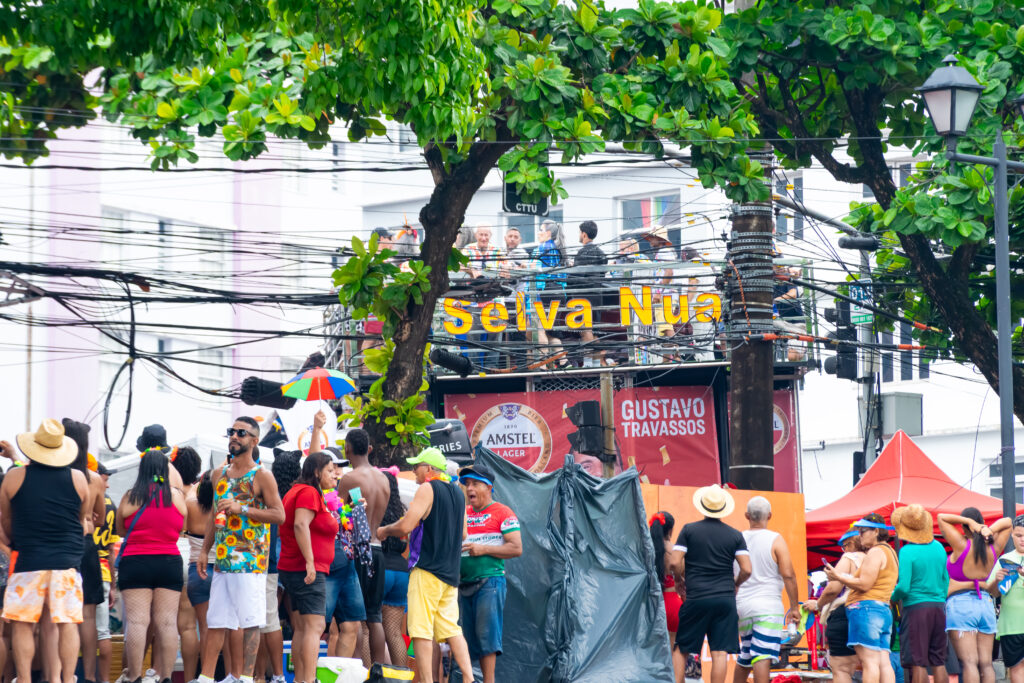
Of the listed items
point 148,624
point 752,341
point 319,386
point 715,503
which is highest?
point 752,341

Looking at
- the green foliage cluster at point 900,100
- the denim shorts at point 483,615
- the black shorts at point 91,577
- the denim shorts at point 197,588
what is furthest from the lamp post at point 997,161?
the black shorts at point 91,577

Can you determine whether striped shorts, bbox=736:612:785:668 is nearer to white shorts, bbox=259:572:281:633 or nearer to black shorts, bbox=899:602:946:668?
black shorts, bbox=899:602:946:668

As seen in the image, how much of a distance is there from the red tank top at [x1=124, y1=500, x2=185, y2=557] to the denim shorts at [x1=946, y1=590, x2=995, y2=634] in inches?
283

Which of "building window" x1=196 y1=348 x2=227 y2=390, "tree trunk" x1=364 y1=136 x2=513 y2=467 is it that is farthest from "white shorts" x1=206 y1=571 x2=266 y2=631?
"building window" x1=196 y1=348 x2=227 y2=390

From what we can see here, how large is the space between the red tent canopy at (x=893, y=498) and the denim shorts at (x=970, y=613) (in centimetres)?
341

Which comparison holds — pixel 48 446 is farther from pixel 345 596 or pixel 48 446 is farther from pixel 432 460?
pixel 432 460

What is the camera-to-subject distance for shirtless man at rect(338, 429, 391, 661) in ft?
35.6

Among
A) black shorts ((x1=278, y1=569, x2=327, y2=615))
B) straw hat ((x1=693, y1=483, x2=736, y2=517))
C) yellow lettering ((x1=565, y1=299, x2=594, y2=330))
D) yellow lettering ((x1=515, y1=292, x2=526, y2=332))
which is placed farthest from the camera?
yellow lettering ((x1=565, y1=299, x2=594, y2=330))

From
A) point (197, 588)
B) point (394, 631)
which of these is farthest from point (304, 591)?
point (394, 631)

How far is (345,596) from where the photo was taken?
1042 cm

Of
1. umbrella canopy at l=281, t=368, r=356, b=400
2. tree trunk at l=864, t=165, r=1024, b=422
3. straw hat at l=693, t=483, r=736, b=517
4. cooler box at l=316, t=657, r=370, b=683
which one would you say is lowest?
cooler box at l=316, t=657, r=370, b=683

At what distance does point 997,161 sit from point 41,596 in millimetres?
9313

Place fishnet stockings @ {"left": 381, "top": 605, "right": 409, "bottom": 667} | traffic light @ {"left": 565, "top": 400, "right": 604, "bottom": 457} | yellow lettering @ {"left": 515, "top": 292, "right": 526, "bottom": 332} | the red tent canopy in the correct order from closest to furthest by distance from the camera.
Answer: fishnet stockings @ {"left": 381, "top": 605, "right": 409, "bottom": 667}
the red tent canopy
traffic light @ {"left": 565, "top": 400, "right": 604, "bottom": 457}
yellow lettering @ {"left": 515, "top": 292, "right": 526, "bottom": 332}

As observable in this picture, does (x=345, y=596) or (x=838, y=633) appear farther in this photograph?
(x=838, y=633)
